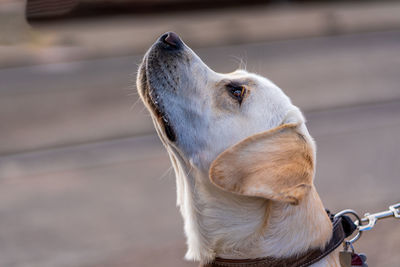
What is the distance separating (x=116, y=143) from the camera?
787cm

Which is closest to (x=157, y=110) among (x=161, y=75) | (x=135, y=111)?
(x=161, y=75)

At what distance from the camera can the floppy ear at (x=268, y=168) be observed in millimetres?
2252

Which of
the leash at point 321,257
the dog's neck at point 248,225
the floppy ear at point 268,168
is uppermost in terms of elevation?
the floppy ear at point 268,168

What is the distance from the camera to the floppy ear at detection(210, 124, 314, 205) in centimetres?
225

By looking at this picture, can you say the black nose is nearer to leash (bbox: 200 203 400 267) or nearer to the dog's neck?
the dog's neck

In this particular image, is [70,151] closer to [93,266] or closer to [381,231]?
[93,266]

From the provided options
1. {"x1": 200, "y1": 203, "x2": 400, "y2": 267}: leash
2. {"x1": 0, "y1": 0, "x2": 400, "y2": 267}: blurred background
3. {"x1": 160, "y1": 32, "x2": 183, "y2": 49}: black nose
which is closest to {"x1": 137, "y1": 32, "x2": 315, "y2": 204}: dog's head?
{"x1": 160, "y1": 32, "x2": 183, "y2": 49}: black nose

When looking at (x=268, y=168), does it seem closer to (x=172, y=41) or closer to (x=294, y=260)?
(x=294, y=260)

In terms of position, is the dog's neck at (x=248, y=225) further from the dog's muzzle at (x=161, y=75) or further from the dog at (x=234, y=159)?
the dog's muzzle at (x=161, y=75)

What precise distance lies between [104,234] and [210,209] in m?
3.16

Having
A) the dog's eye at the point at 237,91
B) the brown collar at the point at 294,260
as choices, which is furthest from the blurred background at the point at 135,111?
the brown collar at the point at 294,260

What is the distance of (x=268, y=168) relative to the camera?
2322mm

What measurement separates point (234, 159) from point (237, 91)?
0.52m

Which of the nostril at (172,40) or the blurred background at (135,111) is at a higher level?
the nostril at (172,40)
